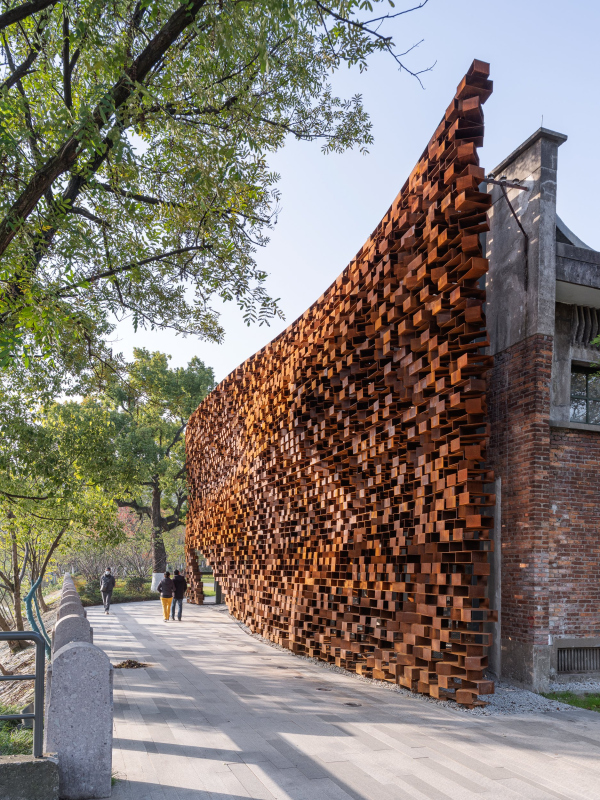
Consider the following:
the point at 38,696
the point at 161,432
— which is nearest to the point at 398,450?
the point at 38,696

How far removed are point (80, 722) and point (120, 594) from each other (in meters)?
25.2

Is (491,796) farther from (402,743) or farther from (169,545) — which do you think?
(169,545)

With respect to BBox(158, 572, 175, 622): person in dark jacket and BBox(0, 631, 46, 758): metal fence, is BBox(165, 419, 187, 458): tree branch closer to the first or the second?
BBox(158, 572, 175, 622): person in dark jacket

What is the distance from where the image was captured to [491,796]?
4.62 m

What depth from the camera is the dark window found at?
403 inches

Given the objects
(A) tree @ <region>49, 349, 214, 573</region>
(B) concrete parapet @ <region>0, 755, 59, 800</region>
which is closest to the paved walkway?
(B) concrete parapet @ <region>0, 755, 59, 800</region>

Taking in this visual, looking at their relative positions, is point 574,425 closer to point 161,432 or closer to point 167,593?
point 167,593

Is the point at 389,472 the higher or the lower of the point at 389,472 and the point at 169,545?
the higher

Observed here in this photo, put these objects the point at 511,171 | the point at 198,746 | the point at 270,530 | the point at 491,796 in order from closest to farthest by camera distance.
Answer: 1. the point at 491,796
2. the point at 198,746
3. the point at 511,171
4. the point at 270,530

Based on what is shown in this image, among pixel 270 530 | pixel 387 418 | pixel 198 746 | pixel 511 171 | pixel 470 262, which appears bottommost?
pixel 198 746

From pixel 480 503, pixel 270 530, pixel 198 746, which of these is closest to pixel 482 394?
pixel 480 503

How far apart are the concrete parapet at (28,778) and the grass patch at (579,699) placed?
6458 millimetres

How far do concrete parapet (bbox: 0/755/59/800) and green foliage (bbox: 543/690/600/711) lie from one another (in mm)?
6466

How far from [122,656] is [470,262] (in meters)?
9.16
